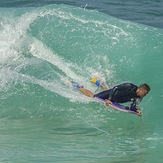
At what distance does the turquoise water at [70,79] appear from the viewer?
4.35 m

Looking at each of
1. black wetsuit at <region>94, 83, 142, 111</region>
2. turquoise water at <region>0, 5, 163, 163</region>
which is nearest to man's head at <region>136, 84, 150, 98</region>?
black wetsuit at <region>94, 83, 142, 111</region>

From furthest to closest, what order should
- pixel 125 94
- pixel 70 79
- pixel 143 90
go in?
pixel 70 79 < pixel 125 94 < pixel 143 90

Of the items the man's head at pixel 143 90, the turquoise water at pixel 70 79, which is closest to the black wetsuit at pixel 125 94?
the man's head at pixel 143 90

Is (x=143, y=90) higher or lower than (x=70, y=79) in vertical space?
higher

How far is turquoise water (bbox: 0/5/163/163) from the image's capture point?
435 cm

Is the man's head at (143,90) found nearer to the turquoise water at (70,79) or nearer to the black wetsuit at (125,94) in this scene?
the black wetsuit at (125,94)

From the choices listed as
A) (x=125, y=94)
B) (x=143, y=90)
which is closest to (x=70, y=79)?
(x=125, y=94)

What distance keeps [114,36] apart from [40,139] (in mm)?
5334

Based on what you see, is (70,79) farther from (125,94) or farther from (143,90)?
(143,90)

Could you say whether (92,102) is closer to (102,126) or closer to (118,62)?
(102,126)

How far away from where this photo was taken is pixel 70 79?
26.3ft

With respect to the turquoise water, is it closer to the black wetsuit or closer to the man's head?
the black wetsuit

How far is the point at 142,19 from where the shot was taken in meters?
13.2

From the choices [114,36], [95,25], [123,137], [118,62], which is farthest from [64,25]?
[123,137]
